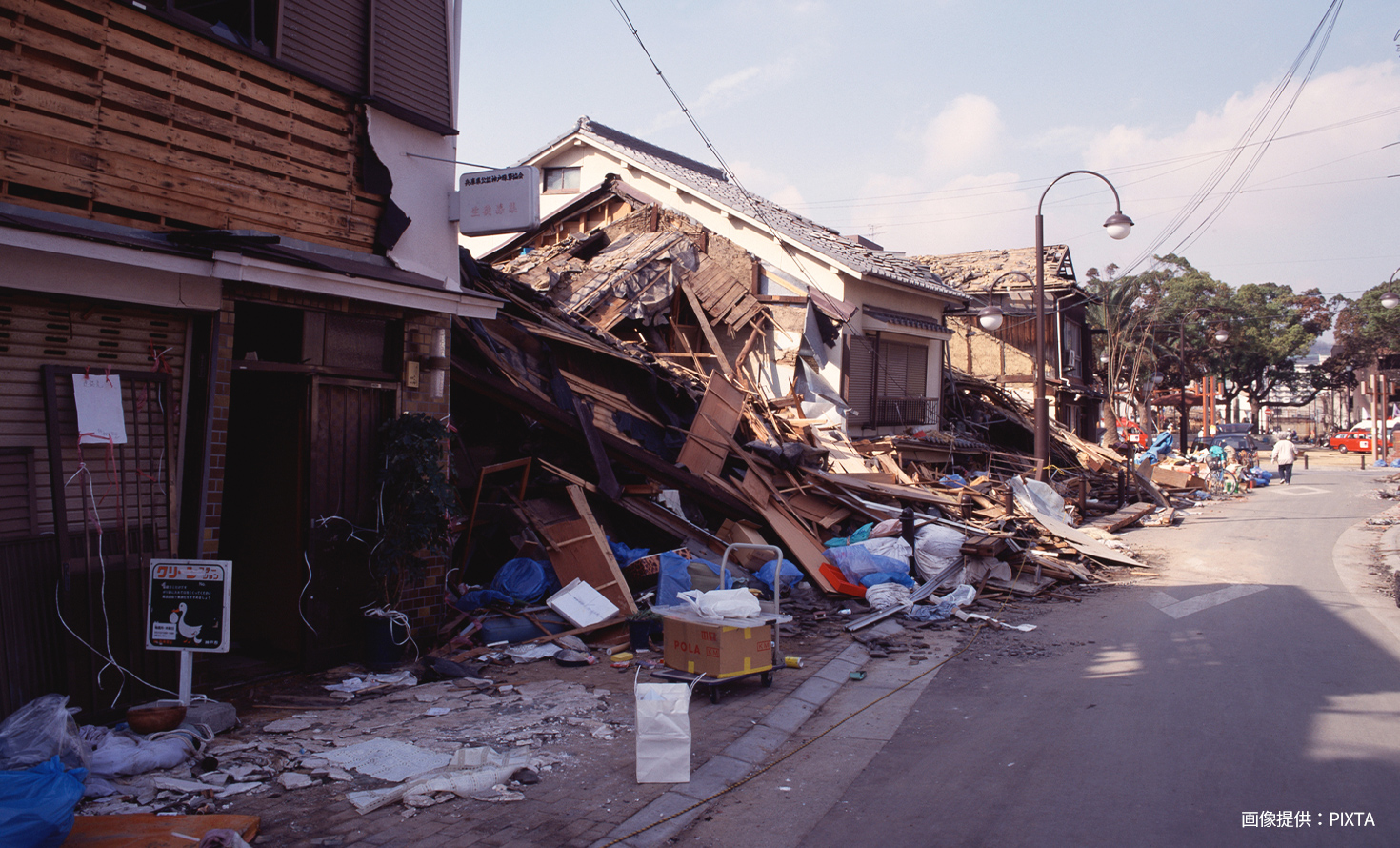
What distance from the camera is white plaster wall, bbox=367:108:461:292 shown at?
7889 mm

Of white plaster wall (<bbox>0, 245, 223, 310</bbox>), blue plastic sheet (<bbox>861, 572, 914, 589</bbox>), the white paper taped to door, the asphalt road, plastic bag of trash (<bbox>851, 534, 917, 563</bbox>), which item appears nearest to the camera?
the asphalt road

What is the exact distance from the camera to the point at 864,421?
20.1 m

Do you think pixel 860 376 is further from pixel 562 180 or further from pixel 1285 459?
pixel 1285 459

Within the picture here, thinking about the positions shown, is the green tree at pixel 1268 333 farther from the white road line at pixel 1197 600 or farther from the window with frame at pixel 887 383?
the white road line at pixel 1197 600

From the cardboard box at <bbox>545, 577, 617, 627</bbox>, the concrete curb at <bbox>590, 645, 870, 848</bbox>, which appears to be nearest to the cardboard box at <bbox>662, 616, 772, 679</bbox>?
the concrete curb at <bbox>590, 645, 870, 848</bbox>

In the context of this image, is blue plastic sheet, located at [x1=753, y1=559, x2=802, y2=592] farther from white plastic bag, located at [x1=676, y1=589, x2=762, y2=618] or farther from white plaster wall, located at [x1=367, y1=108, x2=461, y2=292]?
white plaster wall, located at [x1=367, y1=108, x2=461, y2=292]

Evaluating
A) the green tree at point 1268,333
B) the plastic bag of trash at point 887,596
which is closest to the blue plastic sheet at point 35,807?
the plastic bag of trash at point 887,596

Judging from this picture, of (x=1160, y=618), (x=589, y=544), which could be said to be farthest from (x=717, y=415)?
(x=1160, y=618)

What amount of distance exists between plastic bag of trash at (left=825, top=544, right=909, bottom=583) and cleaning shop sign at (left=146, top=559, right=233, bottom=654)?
24.3ft

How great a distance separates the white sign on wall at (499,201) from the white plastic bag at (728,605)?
3.87 metres

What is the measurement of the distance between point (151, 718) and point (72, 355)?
239cm

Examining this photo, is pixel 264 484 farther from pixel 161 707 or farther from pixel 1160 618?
pixel 1160 618

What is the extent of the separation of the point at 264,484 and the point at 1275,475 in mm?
37334

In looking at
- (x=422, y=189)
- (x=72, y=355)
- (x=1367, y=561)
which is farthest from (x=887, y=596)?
(x=1367, y=561)
